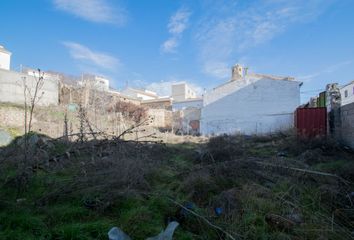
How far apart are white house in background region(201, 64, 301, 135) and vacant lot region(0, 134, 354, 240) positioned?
15985 mm

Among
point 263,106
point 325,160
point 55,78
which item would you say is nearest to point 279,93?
point 263,106

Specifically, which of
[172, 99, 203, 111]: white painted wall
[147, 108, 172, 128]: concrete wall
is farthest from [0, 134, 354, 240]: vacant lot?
[172, 99, 203, 111]: white painted wall

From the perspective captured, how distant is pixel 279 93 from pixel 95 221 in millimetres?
20451

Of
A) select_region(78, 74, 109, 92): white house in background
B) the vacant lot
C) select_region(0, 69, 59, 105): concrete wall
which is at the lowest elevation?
the vacant lot

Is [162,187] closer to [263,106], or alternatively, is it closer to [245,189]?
[245,189]

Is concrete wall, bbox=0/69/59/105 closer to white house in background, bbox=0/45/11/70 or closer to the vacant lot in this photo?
the vacant lot

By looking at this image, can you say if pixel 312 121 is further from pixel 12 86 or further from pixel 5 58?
pixel 5 58

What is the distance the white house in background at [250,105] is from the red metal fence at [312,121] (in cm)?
989

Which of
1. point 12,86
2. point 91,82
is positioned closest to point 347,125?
point 91,82

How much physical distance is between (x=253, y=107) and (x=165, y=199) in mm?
19233

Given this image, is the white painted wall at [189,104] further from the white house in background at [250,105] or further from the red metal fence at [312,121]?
the red metal fence at [312,121]

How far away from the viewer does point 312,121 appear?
9984mm

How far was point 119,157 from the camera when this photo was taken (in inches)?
193

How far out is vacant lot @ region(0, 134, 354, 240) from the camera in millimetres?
2758
